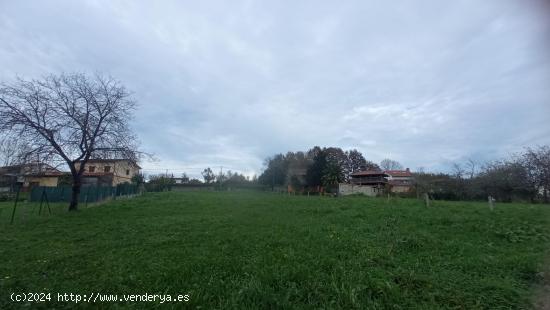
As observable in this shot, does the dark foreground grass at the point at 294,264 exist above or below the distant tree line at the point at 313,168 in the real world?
below

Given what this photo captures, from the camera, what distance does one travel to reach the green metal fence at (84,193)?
2058 centimetres

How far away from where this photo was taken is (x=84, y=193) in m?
20.2

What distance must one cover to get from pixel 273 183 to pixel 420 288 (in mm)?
58775

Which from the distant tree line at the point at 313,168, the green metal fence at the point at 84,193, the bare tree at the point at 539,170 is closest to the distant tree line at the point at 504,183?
the bare tree at the point at 539,170

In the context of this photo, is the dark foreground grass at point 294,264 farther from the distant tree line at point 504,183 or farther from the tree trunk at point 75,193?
→ the distant tree line at point 504,183

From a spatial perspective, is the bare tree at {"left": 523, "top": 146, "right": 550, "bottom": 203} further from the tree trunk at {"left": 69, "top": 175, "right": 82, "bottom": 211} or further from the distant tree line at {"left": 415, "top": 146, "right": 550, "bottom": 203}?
the tree trunk at {"left": 69, "top": 175, "right": 82, "bottom": 211}

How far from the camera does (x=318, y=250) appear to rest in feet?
19.7

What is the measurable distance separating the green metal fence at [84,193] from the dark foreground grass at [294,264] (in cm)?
1301

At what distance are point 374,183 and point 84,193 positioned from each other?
181 ft

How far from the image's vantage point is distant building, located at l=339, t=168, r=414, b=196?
47.2 m

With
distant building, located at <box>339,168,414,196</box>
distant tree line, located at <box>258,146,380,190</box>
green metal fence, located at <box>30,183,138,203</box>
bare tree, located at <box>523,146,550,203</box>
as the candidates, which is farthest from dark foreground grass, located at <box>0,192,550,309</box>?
distant tree line, located at <box>258,146,380,190</box>

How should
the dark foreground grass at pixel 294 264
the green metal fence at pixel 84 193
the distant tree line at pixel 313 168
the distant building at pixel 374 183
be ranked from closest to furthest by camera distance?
1. the dark foreground grass at pixel 294 264
2. the green metal fence at pixel 84 193
3. the distant building at pixel 374 183
4. the distant tree line at pixel 313 168

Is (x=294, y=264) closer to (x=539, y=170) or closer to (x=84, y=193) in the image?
(x=84, y=193)

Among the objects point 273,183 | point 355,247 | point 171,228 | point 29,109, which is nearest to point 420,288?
point 355,247
